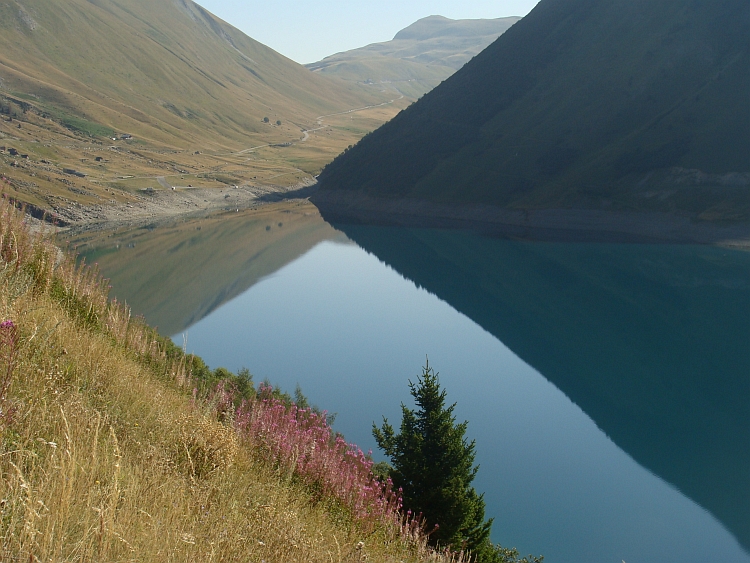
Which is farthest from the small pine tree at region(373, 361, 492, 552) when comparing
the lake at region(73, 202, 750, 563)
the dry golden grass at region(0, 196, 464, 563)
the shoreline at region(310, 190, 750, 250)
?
the shoreline at region(310, 190, 750, 250)

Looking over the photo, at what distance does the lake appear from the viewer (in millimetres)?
23594

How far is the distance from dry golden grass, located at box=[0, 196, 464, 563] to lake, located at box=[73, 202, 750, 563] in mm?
16630

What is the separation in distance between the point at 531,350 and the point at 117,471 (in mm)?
40630

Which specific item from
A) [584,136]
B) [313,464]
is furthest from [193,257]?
[313,464]

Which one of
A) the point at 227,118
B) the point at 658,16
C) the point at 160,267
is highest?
the point at 658,16

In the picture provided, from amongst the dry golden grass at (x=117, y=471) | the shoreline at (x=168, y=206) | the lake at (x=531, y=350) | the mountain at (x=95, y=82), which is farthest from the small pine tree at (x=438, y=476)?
the mountain at (x=95, y=82)

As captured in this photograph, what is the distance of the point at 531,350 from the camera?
1686 inches

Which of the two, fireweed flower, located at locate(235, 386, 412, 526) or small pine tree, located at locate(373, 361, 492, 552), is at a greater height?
fireweed flower, located at locate(235, 386, 412, 526)

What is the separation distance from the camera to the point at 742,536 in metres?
22.2

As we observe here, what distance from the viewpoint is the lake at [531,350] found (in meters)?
23.6

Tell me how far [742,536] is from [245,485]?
22.4 m

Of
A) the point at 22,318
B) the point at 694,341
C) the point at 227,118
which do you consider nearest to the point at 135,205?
the point at 694,341

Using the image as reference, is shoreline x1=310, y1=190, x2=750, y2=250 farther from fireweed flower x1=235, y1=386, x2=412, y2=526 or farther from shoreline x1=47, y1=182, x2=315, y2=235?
fireweed flower x1=235, y1=386, x2=412, y2=526

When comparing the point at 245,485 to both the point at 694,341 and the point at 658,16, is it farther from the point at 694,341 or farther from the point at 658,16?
the point at 658,16
